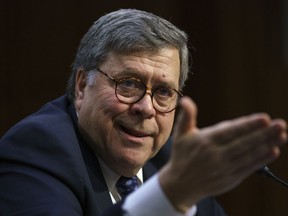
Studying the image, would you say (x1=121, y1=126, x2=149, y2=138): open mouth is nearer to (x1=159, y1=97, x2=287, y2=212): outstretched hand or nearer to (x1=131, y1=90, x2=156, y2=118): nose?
(x1=131, y1=90, x2=156, y2=118): nose

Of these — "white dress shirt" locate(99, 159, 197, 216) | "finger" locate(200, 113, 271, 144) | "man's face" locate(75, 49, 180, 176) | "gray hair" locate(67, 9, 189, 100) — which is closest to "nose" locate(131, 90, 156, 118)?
"man's face" locate(75, 49, 180, 176)

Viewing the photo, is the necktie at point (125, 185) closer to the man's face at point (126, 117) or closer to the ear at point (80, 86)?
A: the man's face at point (126, 117)

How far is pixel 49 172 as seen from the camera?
5.91 ft

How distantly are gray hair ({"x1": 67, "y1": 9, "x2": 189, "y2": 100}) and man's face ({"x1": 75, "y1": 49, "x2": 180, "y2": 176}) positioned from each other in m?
0.03

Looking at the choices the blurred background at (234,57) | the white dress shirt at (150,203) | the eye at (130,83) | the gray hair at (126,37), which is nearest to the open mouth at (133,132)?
the eye at (130,83)

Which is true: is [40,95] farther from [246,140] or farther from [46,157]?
[246,140]

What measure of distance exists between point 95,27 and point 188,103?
972 millimetres

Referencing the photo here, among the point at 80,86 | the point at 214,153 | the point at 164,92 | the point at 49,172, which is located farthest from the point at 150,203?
the point at 80,86

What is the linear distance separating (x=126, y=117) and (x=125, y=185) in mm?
231

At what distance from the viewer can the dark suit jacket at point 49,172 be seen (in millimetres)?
1710

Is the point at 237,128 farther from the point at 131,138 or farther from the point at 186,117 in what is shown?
the point at 131,138

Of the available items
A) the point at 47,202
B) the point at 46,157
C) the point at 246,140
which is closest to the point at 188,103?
the point at 246,140

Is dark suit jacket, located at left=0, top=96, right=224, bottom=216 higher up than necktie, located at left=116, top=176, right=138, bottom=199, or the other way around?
dark suit jacket, located at left=0, top=96, right=224, bottom=216

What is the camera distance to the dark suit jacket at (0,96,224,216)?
5.61 ft
